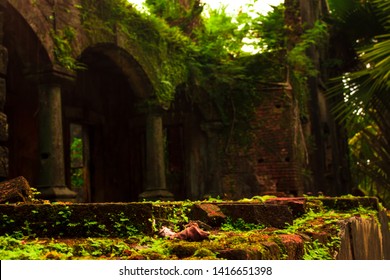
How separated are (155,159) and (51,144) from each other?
2842 millimetres

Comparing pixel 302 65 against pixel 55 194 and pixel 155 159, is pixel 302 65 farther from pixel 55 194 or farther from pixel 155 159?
pixel 55 194

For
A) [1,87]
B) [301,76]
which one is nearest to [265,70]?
[301,76]

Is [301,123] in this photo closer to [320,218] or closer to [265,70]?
[265,70]

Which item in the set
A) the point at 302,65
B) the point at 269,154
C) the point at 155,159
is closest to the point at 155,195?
the point at 155,159

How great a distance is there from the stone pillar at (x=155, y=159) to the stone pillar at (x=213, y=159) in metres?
1.92

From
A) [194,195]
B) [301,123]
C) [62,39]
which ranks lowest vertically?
[194,195]

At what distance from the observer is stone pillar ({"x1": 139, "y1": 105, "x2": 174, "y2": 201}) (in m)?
9.79

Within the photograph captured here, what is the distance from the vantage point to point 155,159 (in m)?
9.92

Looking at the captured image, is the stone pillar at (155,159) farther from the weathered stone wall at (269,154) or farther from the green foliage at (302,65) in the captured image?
the green foliage at (302,65)

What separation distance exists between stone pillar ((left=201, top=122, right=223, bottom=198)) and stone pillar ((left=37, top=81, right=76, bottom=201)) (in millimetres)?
4745

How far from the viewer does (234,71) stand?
11.4 meters
